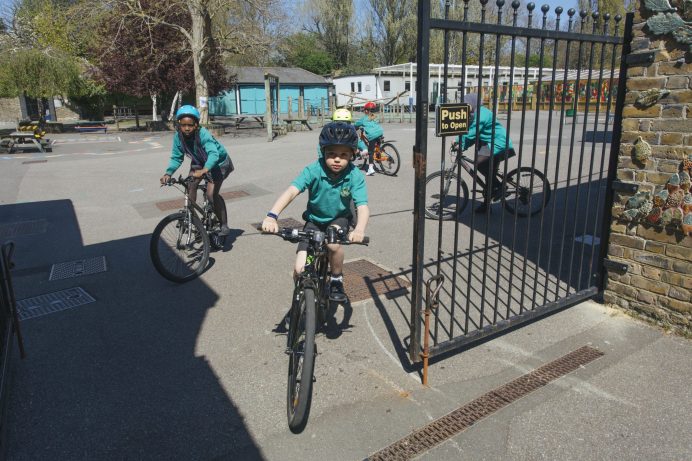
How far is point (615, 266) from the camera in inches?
173

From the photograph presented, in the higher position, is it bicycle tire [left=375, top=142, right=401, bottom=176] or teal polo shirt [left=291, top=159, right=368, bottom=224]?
teal polo shirt [left=291, top=159, right=368, bottom=224]

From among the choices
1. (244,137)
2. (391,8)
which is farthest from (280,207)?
(391,8)

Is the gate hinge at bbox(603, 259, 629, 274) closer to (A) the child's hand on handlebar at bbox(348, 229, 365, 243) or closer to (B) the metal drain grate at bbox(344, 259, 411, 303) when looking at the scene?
(B) the metal drain grate at bbox(344, 259, 411, 303)

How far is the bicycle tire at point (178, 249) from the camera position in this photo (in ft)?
17.4

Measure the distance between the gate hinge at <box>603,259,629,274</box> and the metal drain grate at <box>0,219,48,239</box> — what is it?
7591 millimetres

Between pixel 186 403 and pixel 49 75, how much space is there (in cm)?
2876

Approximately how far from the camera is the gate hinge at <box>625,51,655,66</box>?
3.89 metres

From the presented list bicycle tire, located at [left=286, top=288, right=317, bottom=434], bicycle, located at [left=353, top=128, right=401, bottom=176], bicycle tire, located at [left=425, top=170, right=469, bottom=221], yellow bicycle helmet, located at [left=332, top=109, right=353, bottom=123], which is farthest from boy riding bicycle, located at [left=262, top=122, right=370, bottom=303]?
bicycle, located at [left=353, top=128, right=401, bottom=176]

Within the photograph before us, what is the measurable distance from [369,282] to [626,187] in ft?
8.23

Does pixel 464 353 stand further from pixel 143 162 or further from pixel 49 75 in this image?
pixel 49 75

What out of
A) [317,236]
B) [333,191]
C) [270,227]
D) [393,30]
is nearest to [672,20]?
[333,191]

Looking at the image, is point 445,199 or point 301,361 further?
point 445,199

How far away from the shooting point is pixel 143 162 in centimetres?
1548

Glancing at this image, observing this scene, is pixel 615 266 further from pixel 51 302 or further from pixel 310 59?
pixel 310 59
